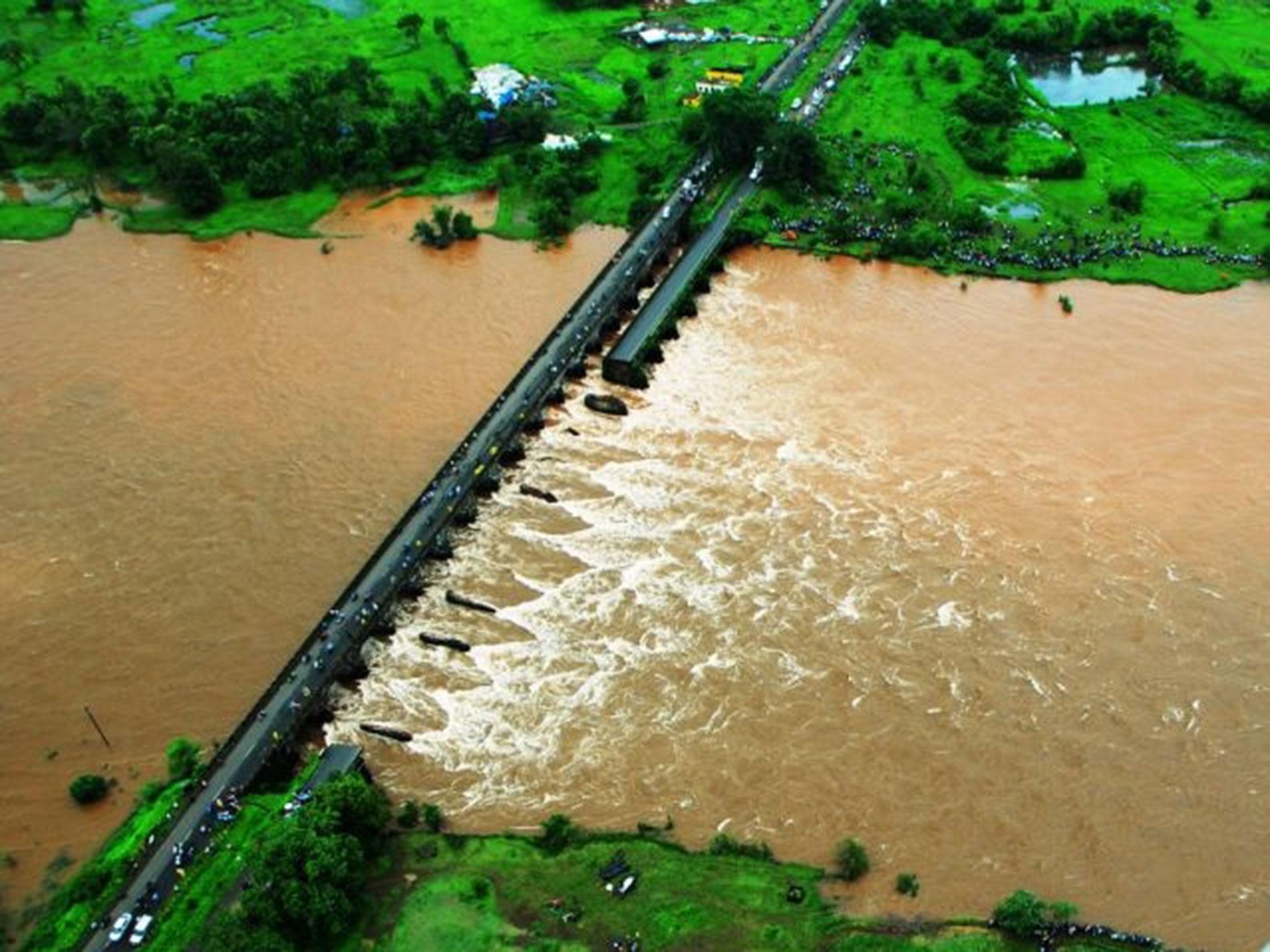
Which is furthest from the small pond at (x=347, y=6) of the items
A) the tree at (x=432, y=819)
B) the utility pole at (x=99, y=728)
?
the tree at (x=432, y=819)

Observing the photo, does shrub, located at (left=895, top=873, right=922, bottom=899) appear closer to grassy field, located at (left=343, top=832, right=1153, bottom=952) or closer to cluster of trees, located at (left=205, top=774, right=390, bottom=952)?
grassy field, located at (left=343, top=832, right=1153, bottom=952)

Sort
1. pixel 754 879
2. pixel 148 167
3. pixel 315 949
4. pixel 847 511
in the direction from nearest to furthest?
1. pixel 315 949
2. pixel 754 879
3. pixel 847 511
4. pixel 148 167

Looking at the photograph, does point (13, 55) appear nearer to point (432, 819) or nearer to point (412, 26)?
point (412, 26)

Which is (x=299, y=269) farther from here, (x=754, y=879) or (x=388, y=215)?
(x=754, y=879)

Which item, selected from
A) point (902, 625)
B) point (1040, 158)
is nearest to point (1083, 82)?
point (1040, 158)

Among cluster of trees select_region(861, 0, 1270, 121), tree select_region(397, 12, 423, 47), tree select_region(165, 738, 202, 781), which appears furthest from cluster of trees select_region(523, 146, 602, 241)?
tree select_region(165, 738, 202, 781)

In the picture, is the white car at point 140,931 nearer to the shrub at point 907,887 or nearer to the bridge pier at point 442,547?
the bridge pier at point 442,547

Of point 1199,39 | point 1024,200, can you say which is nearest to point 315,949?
point 1024,200
